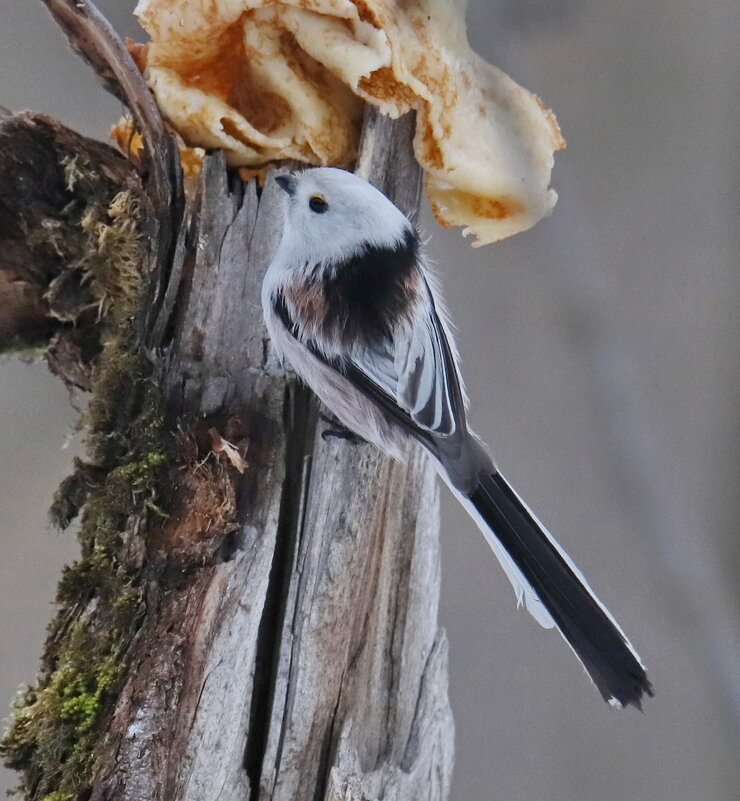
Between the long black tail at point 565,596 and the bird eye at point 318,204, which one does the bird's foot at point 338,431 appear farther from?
the bird eye at point 318,204

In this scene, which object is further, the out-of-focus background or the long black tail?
the out-of-focus background

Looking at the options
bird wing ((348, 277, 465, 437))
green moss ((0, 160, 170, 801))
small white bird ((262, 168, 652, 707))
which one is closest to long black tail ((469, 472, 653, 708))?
small white bird ((262, 168, 652, 707))

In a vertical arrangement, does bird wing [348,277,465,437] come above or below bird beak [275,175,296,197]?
below

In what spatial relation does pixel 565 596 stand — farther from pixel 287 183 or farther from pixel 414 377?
pixel 287 183

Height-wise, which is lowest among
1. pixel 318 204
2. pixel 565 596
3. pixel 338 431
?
pixel 565 596

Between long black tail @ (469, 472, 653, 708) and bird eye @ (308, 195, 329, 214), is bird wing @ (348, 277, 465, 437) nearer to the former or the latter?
long black tail @ (469, 472, 653, 708)

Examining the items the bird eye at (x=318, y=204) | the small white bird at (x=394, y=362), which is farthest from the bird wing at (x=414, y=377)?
the bird eye at (x=318, y=204)

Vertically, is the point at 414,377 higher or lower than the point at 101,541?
higher

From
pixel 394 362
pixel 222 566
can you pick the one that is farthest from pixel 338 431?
pixel 222 566
